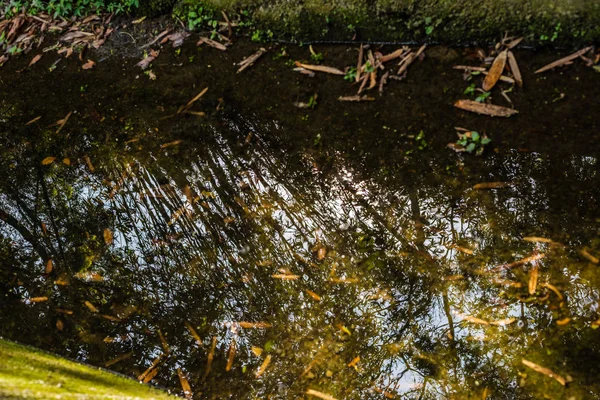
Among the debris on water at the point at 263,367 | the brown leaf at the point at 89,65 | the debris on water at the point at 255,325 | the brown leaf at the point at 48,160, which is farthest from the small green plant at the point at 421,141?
the brown leaf at the point at 89,65

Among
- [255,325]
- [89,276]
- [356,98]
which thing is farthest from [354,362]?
[356,98]

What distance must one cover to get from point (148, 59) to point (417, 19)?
2409 millimetres

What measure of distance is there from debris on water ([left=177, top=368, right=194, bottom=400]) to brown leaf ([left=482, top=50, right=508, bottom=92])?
2807mm

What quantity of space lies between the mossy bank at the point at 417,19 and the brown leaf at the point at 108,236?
2088 millimetres

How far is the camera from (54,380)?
2.33 meters

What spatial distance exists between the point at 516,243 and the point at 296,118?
1782mm

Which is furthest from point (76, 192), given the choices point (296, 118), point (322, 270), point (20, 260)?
point (322, 270)

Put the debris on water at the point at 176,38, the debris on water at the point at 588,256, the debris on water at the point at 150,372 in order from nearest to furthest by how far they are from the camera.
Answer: the debris on water at the point at 588,256
the debris on water at the point at 150,372
the debris on water at the point at 176,38

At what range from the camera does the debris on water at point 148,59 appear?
4.26m

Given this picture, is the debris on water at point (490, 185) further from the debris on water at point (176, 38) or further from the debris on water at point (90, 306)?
the debris on water at point (176, 38)

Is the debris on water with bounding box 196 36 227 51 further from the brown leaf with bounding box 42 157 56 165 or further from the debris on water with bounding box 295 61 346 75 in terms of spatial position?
the brown leaf with bounding box 42 157 56 165

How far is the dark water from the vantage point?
2.56 m

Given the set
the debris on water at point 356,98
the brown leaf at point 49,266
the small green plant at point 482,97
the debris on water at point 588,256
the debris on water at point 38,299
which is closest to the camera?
the debris on water at point 588,256

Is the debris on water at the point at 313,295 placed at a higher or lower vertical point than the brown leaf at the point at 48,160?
lower
